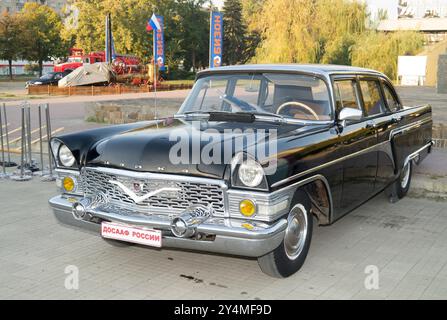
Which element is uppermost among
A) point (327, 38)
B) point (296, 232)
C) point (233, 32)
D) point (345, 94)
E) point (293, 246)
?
point (233, 32)

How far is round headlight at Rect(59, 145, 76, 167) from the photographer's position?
4750 mm

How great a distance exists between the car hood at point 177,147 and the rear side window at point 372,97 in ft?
4.55

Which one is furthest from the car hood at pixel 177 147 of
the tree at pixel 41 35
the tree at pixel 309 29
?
the tree at pixel 41 35

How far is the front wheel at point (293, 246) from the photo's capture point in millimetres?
4270

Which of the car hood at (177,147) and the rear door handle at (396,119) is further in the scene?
the rear door handle at (396,119)

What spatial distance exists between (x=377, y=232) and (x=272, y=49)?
31.6 meters

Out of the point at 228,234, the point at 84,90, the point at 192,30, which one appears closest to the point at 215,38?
the point at 84,90

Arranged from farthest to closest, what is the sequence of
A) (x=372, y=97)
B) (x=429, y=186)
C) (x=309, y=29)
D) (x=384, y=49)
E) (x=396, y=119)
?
(x=309, y=29)
(x=384, y=49)
(x=429, y=186)
(x=396, y=119)
(x=372, y=97)

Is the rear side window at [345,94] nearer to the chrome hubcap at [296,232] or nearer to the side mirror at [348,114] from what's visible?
the side mirror at [348,114]

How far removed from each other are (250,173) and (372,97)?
283cm

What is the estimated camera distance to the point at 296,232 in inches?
178

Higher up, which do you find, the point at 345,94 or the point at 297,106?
the point at 345,94

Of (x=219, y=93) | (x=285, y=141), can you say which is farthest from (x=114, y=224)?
(x=219, y=93)

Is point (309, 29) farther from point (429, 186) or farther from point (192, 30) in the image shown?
point (429, 186)
